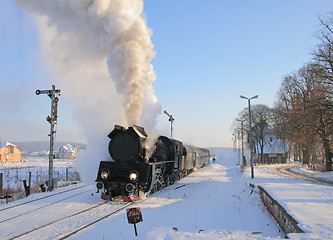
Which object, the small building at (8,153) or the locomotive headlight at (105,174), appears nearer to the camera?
the locomotive headlight at (105,174)

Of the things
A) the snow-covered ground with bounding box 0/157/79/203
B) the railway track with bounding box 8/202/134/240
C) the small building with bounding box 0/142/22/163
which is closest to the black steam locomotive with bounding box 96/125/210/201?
the railway track with bounding box 8/202/134/240

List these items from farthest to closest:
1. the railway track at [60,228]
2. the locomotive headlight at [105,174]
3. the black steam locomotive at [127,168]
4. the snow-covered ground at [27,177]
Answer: the snow-covered ground at [27,177]
the locomotive headlight at [105,174]
the black steam locomotive at [127,168]
the railway track at [60,228]

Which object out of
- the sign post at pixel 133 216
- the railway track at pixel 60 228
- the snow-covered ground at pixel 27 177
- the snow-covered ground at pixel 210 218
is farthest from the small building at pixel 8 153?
the sign post at pixel 133 216

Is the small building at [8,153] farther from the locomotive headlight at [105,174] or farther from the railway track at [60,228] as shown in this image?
the railway track at [60,228]

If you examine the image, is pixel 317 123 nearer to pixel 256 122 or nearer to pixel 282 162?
pixel 256 122

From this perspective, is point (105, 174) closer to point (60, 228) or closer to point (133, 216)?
point (60, 228)

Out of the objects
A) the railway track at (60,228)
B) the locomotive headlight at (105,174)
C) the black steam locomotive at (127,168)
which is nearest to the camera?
the railway track at (60,228)

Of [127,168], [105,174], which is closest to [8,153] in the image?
[105,174]

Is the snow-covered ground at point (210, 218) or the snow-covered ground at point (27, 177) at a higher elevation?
the snow-covered ground at point (210, 218)

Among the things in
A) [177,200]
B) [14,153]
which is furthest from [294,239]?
[14,153]

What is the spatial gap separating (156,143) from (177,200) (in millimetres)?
2666

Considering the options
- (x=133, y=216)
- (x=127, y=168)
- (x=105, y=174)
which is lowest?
(x=133, y=216)

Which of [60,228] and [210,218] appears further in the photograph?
[210,218]

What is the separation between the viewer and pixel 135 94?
1198 cm
